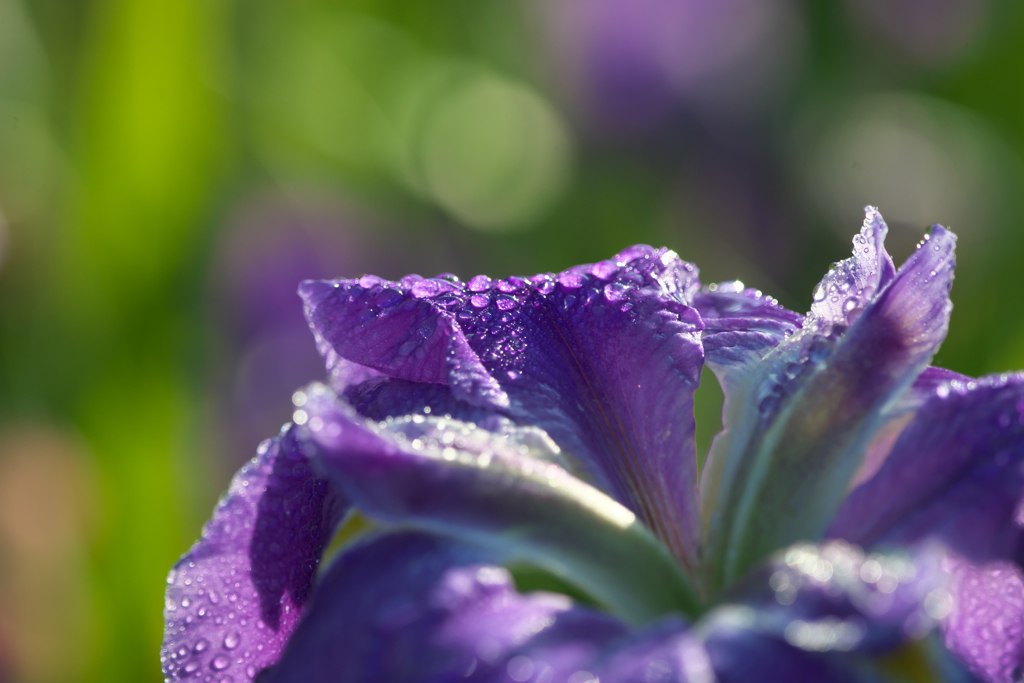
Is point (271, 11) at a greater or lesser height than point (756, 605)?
greater

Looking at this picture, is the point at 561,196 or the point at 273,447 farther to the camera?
the point at 561,196

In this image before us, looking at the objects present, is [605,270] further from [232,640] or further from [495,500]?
[232,640]

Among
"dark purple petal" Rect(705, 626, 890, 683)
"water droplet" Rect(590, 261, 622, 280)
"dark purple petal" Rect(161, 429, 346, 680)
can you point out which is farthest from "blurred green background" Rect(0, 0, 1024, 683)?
"dark purple petal" Rect(705, 626, 890, 683)

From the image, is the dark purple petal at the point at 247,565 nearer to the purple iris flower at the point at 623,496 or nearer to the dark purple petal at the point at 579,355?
the purple iris flower at the point at 623,496

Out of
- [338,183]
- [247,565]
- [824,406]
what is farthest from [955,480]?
[338,183]

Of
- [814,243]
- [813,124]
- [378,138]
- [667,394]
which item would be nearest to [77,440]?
[378,138]

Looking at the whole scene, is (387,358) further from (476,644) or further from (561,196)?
(561,196)

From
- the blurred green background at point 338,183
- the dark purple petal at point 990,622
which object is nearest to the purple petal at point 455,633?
the dark purple petal at point 990,622
